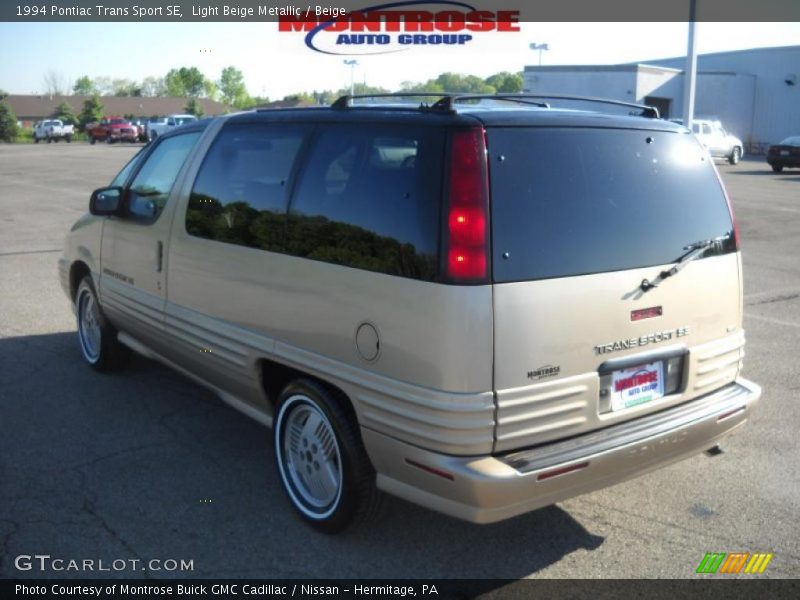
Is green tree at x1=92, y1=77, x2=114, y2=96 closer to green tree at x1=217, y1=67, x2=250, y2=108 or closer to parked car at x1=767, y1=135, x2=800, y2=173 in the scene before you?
green tree at x1=217, y1=67, x2=250, y2=108

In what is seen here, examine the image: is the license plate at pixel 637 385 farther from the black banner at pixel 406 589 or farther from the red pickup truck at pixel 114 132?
the red pickup truck at pixel 114 132

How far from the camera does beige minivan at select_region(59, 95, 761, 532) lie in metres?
3.26

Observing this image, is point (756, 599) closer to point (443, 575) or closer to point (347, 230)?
point (443, 575)

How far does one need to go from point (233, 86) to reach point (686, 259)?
507 feet

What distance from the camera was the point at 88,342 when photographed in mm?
6508

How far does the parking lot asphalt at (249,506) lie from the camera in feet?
12.2

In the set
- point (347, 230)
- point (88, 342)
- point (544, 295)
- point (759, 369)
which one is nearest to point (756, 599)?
point (544, 295)

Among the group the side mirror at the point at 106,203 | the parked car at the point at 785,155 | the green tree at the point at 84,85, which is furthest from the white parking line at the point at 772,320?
the green tree at the point at 84,85

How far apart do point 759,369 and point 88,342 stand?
516 cm

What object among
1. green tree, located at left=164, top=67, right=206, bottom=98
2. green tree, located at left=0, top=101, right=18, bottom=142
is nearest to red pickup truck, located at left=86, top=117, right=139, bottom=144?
green tree, located at left=0, top=101, right=18, bottom=142

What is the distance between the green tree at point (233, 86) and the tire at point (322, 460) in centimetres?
14970

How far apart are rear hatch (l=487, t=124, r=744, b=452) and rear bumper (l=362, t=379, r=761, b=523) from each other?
7cm

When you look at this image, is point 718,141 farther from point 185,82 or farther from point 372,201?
point 185,82

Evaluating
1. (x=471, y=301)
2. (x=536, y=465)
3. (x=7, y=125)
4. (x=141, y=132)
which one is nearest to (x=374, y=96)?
(x=471, y=301)
